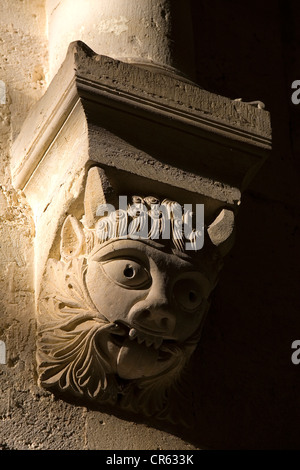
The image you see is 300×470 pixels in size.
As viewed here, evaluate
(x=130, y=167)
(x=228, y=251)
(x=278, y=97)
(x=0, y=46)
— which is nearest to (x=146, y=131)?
(x=130, y=167)

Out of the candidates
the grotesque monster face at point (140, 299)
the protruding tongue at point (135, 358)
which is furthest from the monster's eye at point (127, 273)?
the protruding tongue at point (135, 358)

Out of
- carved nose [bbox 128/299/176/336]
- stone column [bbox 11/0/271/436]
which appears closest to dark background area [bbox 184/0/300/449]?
stone column [bbox 11/0/271/436]

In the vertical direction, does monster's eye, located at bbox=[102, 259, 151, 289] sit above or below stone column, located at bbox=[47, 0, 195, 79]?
below

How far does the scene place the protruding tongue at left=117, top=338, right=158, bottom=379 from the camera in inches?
110

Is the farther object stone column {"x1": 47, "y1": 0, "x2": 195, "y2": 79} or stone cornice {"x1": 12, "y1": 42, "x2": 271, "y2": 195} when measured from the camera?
stone column {"x1": 47, "y1": 0, "x2": 195, "y2": 79}

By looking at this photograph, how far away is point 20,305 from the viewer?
2.92 meters

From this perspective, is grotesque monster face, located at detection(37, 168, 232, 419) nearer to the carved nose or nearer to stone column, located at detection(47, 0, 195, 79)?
the carved nose

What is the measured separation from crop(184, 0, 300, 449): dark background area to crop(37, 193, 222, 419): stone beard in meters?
0.19

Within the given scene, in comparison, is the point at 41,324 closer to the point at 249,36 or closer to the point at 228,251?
the point at 228,251

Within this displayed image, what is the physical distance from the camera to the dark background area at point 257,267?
3039mm

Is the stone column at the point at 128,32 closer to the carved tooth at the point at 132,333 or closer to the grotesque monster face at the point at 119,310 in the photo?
the grotesque monster face at the point at 119,310

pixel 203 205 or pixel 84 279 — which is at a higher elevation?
pixel 203 205

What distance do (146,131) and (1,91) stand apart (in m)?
0.46

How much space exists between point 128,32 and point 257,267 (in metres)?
0.67
